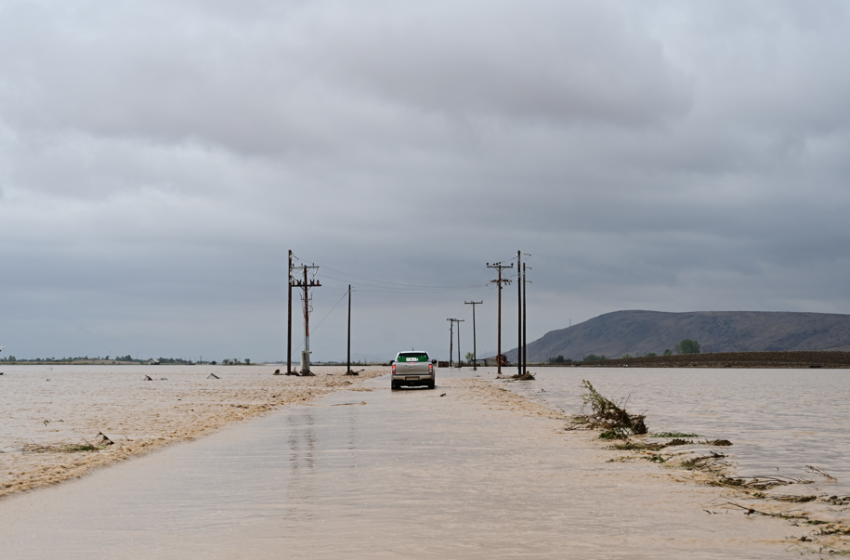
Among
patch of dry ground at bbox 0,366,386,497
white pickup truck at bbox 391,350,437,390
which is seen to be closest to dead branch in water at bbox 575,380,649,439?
patch of dry ground at bbox 0,366,386,497

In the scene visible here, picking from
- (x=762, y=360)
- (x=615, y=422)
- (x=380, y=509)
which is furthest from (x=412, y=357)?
(x=762, y=360)

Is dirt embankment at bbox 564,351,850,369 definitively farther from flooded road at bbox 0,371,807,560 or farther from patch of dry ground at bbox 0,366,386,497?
flooded road at bbox 0,371,807,560

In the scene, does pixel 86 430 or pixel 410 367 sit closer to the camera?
pixel 86 430

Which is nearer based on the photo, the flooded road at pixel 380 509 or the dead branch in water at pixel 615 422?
the flooded road at pixel 380 509

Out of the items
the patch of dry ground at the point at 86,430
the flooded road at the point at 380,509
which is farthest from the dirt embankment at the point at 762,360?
the flooded road at the point at 380,509

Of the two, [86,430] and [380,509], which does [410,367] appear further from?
[380,509]

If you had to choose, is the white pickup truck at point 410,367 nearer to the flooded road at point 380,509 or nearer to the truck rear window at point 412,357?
the truck rear window at point 412,357

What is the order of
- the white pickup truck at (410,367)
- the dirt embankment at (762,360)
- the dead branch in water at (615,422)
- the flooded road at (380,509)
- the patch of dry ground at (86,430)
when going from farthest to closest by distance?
1. the dirt embankment at (762,360)
2. the white pickup truck at (410,367)
3. the dead branch in water at (615,422)
4. the patch of dry ground at (86,430)
5. the flooded road at (380,509)

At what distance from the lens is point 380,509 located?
9055mm

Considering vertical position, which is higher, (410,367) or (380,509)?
(410,367)

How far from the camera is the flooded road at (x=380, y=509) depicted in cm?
719

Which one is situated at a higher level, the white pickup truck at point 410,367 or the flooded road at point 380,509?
the white pickup truck at point 410,367

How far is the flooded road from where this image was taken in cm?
719

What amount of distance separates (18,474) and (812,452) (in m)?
14.4
